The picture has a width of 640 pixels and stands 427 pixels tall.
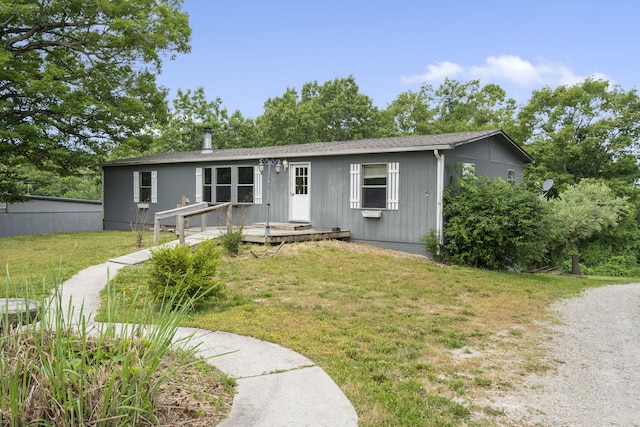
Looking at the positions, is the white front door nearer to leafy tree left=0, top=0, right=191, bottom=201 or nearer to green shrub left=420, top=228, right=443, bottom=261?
green shrub left=420, top=228, right=443, bottom=261

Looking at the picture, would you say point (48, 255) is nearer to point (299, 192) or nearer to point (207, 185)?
point (207, 185)

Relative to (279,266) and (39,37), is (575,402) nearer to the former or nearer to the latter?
(279,266)

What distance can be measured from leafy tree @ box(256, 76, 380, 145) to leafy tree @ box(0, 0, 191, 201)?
443 inches

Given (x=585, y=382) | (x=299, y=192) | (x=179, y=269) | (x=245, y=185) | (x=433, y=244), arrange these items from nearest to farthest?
(x=585, y=382) < (x=179, y=269) < (x=433, y=244) < (x=299, y=192) < (x=245, y=185)

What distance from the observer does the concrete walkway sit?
2.69m

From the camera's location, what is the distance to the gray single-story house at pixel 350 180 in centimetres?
1128

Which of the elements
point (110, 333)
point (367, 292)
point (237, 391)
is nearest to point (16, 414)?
point (110, 333)

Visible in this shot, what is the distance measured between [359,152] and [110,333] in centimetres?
983

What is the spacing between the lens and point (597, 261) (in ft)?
80.8

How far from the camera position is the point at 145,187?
17.2 metres

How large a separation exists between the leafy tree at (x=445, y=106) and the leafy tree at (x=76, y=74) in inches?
674

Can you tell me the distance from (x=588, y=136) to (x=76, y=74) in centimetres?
2386

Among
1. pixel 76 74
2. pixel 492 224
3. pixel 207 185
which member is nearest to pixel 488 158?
pixel 492 224

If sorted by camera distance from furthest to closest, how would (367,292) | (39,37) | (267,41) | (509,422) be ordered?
1. (267,41)
2. (39,37)
3. (367,292)
4. (509,422)
